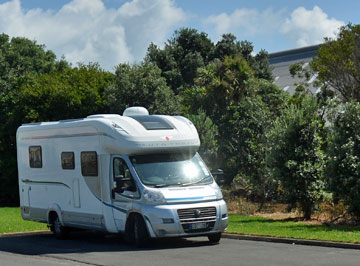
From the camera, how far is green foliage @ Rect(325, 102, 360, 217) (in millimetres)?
19438

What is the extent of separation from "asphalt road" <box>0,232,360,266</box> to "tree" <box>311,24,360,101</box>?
24.6 m

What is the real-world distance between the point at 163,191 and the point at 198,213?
927mm

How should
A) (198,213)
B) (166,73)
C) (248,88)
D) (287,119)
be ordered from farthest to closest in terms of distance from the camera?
(166,73) < (248,88) < (287,119) < (198,213)

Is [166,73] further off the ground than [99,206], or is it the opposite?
[166,73]

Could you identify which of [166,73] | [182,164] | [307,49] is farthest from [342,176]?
[307,49]

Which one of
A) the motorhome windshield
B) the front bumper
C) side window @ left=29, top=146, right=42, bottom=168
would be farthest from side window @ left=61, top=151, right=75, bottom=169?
the front bumper

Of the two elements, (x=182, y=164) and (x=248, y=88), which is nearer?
(x=182, y=164)

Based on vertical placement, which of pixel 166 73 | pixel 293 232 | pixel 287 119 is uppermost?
pixel 166 73

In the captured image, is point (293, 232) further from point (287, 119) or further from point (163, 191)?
point (287, 119)

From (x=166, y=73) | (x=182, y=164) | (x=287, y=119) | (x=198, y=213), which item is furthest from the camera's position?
(x=166, y=73)

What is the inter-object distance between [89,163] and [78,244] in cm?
218

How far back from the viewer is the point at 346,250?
13.6 meters

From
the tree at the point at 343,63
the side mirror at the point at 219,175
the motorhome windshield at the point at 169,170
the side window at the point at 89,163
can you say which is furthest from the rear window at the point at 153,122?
the tree at the point at 343,63

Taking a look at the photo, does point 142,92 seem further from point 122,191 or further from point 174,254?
point 174,254
